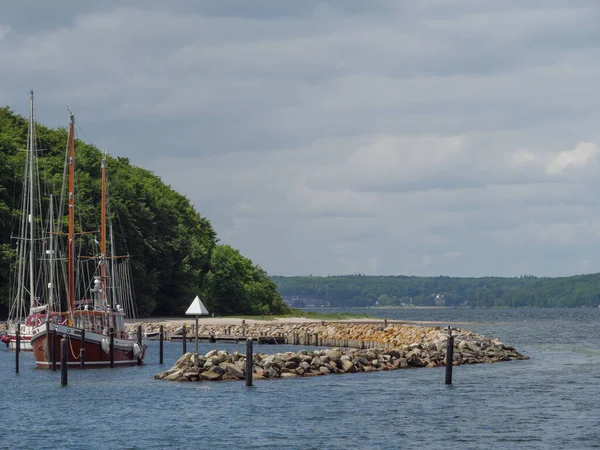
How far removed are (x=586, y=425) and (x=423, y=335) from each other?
4481 cm

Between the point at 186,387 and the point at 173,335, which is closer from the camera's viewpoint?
the point at 186,387

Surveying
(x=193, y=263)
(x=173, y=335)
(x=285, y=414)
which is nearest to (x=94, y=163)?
(x=193, y=263)

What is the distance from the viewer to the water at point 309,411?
39000 mm

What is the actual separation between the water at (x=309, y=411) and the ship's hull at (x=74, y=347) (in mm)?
951

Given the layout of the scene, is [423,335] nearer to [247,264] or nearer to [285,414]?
[285,414]

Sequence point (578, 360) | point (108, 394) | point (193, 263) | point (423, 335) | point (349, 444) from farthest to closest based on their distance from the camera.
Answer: point (193, 263) → point (423, 335) → point (578, 360) → point (108, 394) → point (349, 444)

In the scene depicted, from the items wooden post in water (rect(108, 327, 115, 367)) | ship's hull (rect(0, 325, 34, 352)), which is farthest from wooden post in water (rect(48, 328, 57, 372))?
ship's hull (rect(0, 325, 34, 352))

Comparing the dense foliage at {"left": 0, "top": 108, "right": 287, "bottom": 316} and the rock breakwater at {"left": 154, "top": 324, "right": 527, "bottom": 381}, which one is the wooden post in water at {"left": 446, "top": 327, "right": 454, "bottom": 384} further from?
the dense foliage at {"left": 0, "top": 108, "right": 287, "bottom": 316}

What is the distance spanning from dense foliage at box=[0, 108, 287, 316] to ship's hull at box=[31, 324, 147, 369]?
138 feet

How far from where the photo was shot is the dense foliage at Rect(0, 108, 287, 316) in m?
113

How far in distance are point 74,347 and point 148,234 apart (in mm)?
65565

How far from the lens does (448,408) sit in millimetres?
46812

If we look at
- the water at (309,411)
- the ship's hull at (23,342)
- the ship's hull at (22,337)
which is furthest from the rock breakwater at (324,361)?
the ship's hull at (23,342)

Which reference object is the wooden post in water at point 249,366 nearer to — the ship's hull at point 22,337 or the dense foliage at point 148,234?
the ship's hull at point 22,337
